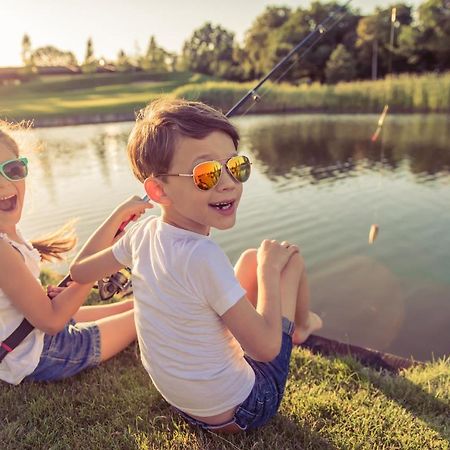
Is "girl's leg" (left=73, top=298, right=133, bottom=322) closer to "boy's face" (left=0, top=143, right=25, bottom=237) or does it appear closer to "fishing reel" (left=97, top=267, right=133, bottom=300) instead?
"fishing reel" (left=97, top=267, right=133, bottom=300)

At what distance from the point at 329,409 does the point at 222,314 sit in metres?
1.11

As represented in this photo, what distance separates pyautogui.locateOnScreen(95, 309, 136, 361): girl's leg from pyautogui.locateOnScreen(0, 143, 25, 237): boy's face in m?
0.82

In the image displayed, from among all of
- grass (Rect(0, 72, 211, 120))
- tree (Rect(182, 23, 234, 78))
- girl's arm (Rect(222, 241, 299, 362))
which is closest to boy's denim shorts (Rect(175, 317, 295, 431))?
girl's arm (Rect(222, 241, 299, 362))

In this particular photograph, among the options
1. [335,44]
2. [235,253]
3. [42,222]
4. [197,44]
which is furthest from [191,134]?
[197,44]

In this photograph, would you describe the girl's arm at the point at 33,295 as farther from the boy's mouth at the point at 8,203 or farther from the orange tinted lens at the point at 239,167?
the orange tinted lens at the point at 239,167

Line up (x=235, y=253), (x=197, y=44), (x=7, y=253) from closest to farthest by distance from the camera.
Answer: (x=7, y=253) → (x=235, y=253) → (x=197, y=44)

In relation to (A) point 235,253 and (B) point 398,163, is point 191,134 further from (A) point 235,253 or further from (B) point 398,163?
(B) point 398,163

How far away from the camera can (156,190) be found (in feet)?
5.66

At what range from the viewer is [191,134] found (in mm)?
1610

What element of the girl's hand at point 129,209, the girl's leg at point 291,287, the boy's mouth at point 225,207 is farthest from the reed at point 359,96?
the boy's mouth at point 225,207

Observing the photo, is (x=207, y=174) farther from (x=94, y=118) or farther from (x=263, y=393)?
(x=94, y=118)

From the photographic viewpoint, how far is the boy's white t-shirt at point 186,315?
1.60 m

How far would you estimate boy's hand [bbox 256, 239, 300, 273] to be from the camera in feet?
6.59

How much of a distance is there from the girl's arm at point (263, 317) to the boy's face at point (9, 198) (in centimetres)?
119
